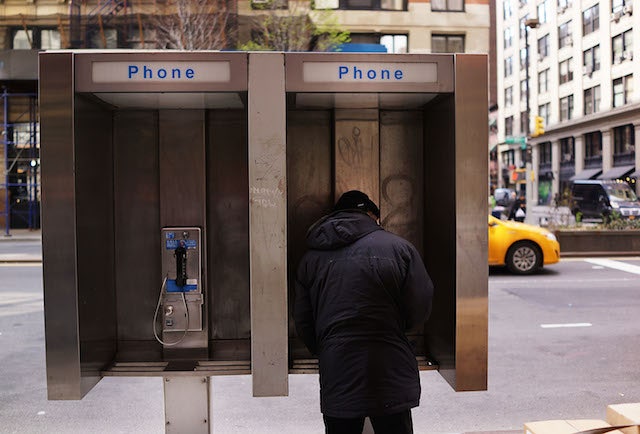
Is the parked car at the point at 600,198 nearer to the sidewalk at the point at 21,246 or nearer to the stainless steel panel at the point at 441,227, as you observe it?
the sidewalk at the point at 21,246

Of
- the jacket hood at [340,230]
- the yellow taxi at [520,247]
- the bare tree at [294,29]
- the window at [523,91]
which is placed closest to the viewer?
the jacket hood at [340,230]

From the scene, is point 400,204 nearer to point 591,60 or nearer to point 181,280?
point 181,280

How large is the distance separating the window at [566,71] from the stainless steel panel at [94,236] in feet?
146

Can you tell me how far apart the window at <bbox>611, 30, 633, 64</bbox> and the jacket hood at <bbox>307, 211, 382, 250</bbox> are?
125 feet

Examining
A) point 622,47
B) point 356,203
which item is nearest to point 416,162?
point 356,203

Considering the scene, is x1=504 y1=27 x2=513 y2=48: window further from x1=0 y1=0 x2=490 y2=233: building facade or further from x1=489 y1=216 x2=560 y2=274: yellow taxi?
x1=489 y1=216 x2=560 y2=274: yellow taxi

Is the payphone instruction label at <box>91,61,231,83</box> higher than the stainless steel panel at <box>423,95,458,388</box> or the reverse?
higher

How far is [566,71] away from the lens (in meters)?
43.6

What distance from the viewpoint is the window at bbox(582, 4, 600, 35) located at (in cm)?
3888

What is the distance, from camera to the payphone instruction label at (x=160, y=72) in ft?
10.4

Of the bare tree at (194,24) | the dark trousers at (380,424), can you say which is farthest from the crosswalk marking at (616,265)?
the bare tree at (194,24)

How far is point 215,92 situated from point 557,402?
4.12 meters

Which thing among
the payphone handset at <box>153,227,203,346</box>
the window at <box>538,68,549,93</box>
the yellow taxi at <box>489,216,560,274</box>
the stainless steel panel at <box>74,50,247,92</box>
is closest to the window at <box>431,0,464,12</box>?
the yellow taxi at <box>489,216,560,274</box>

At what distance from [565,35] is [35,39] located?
34326mm
